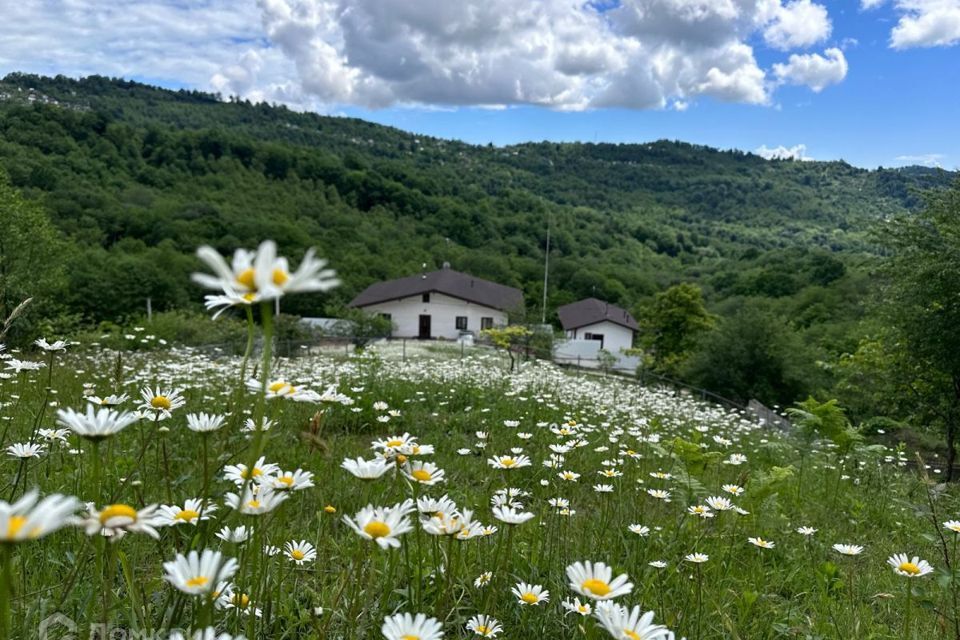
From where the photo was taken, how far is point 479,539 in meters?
2.70

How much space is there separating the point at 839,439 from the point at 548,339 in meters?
28.4

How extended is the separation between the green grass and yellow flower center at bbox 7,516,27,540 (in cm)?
12

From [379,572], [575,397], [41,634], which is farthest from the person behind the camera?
[575,397]

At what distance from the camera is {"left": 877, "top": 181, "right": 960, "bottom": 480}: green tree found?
10586 mm

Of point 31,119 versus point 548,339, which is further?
point 31,119

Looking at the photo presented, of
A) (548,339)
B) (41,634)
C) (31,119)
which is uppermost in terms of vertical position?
(31,119)

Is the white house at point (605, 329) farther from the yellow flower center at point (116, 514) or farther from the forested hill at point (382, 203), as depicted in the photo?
the yellow flower center at point (116, 514)

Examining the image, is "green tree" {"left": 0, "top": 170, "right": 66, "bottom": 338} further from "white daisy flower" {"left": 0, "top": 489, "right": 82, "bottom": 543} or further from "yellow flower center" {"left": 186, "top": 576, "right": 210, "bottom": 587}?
"white daisy flower" {"left": 0, "top": 489, "right": 82, "bottom": 543}

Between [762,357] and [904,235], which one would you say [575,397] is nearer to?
[904,235]

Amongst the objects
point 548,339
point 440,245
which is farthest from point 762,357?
point 440,245

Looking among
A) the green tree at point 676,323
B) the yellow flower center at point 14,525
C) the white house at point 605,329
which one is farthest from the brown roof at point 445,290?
the yellow flower center at point 14,525

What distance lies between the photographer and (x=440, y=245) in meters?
80.7

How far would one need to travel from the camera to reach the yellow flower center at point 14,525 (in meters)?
0.69

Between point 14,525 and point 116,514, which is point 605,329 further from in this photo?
point 14,525
